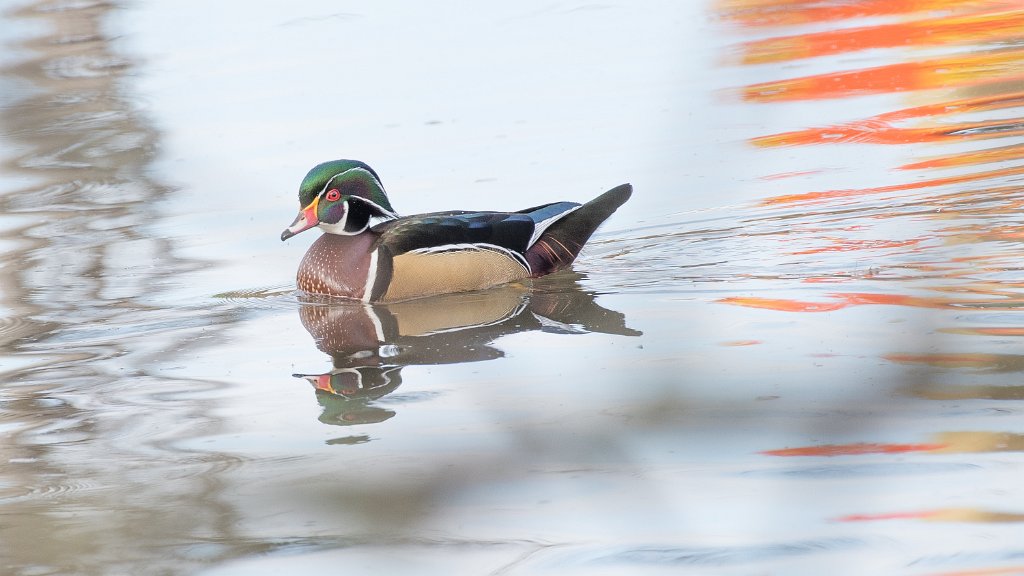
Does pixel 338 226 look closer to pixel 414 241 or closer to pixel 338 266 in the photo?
pixel 338 266

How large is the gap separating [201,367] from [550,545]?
10.3 ft

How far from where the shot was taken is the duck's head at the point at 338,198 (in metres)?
7.43

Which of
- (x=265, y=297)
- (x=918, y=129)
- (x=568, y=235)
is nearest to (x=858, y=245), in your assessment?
(x=568, y=235)

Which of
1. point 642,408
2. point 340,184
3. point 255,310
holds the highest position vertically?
point 642,408

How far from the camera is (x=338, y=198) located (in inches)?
293

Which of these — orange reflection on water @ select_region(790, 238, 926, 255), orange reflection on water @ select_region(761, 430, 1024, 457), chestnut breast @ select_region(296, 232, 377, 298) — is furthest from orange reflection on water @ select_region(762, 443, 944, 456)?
chestnut breast @ select_region(296, 232, 377, 298)

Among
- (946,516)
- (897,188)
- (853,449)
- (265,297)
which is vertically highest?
(853,449)

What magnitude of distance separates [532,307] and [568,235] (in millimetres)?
826

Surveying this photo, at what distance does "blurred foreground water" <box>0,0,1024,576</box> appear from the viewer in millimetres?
2309

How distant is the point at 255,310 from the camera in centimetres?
706

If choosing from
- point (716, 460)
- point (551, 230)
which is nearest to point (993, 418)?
point (716, 460)

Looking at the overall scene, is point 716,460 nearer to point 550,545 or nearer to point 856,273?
point 550,545

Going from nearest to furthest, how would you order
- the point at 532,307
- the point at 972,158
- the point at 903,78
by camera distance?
the point at 532,307
the point at 972,158
the point at 903,78

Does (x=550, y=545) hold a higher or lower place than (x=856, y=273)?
higher
